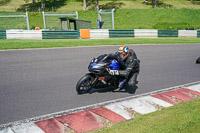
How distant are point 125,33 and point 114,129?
1921 cm

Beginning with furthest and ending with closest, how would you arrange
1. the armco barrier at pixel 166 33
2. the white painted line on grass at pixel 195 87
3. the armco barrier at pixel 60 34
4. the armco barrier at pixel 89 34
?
the armco barrier at pixel 166 33 < the armco barrier at pixel 60 34 < the armco barrier at pixel 89 34 < the white painted line on grass at pixel 195 87

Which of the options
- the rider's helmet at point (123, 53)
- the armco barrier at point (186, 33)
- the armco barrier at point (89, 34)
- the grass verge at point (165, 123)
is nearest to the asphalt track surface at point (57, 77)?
the rider's helmet at point (123, 53)

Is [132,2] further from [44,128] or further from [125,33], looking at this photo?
[44,128]

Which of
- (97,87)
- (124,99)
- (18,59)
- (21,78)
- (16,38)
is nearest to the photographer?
(124,99)

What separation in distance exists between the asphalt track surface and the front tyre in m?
0.19

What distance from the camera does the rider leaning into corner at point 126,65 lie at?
7123 millimetres

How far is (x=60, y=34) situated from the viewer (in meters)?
20.4

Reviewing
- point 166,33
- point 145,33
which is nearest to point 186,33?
point 166,33

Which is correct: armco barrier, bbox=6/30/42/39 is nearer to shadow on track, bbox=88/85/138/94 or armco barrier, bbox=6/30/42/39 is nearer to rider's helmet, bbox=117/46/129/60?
shadow on track, bbox=88/85/138/94

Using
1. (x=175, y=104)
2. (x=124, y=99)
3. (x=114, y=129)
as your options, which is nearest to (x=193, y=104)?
(x=175, y=104)

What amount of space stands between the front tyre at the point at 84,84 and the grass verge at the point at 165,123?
2154 millimetres

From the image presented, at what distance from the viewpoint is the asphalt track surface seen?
618 centimetres

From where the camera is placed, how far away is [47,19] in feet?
79.6

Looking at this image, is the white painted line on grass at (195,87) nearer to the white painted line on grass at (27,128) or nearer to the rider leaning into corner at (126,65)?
the rider leaning into corner at (126,65)
